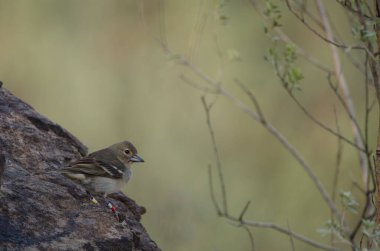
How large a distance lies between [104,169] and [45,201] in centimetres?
157

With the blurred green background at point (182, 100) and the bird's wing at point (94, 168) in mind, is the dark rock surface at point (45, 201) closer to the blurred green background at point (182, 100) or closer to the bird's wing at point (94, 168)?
the bird's wing at point (94, 168)

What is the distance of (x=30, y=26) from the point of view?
48.0 feet

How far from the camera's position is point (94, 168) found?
311 inches

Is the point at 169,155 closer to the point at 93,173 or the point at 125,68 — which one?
the point at 125,68

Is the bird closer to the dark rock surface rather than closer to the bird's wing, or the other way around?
the bird's wing

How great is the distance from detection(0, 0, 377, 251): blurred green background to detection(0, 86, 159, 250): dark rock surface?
5.10 meters

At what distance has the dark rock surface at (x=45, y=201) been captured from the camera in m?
6.23

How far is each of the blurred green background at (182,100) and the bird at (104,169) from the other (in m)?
3.88

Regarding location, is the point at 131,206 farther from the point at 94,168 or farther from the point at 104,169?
the point at 104,169

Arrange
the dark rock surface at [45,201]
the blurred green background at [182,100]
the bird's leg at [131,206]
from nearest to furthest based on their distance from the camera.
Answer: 1. the dark rock surface at [45,201]
2. the bird's leg at [131,206]
3. the blurred green background at [182,100]

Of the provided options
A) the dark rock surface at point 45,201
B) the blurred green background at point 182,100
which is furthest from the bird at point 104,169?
the blurred green background at point 182,100

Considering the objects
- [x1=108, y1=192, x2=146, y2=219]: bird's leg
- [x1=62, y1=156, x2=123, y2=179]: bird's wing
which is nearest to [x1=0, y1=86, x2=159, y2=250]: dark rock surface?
[x1=108, y1=192, x2=146, y2=219]: bird's leg

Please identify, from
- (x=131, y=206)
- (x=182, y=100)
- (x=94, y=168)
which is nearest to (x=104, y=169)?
(x=94, y=168)

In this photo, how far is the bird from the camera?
7473 mm
